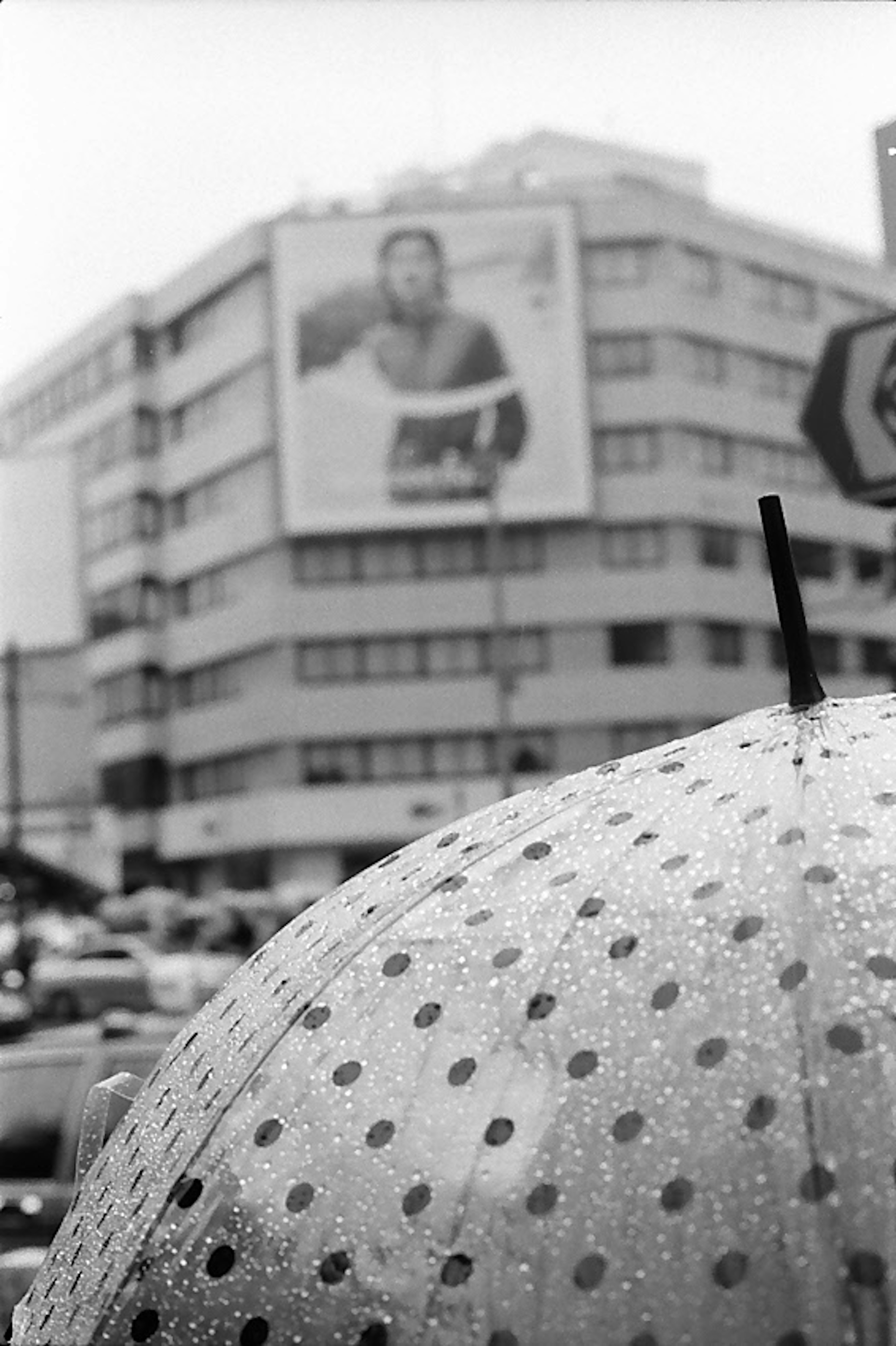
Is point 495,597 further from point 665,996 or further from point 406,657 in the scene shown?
point 665,996

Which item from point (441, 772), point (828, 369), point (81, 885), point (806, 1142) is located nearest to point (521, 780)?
point (441, 772)

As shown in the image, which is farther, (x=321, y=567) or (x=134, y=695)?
(x=134, y=695)

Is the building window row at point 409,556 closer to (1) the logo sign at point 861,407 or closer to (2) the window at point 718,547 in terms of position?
(2) the window at point 718,547

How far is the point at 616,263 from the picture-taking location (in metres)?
56.9

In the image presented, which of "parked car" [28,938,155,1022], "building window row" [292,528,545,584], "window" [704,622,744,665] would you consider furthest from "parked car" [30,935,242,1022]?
"window" [704,622,744,665]

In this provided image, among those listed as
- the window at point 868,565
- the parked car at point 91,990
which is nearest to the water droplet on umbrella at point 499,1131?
the parked car at point 91,990

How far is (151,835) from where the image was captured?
5966cm

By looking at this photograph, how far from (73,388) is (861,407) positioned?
204 feet

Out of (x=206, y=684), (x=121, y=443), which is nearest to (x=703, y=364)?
(x=206, y=684)

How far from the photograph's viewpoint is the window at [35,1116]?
23.9ft

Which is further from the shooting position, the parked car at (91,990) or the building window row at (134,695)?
the building window row at (134,695)

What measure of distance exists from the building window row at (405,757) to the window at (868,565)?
918 centimetres

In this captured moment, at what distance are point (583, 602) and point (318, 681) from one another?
7.34 metres

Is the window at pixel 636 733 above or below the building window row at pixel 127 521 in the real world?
below
